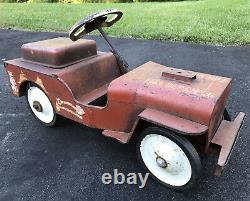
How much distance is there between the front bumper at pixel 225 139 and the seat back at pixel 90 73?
4.11ft

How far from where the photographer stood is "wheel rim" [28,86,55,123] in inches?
121

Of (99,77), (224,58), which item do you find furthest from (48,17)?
(99,77)

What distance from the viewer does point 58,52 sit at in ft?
9.28

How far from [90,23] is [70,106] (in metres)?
0.78

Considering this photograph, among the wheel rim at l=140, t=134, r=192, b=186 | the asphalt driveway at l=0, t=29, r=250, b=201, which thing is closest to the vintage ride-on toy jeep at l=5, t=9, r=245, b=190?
the wheel rim at l=140, t=134, r=192, b=186

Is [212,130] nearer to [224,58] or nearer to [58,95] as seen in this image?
[58,95]

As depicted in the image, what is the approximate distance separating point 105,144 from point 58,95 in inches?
24.7

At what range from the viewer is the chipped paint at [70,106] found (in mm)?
2710

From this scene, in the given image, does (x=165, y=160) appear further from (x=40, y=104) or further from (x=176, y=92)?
(x=40, y=104)

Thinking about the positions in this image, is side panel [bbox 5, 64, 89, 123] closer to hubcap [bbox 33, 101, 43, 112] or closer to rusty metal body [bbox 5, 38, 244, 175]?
rusty metal body [bbox 5, 38, 244, 175]

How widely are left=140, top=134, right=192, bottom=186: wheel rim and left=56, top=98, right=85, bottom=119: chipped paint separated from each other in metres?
0.67

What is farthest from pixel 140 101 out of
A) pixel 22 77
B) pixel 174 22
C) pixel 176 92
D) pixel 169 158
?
pixel 174 22

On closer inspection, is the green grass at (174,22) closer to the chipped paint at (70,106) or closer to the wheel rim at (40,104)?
the wheel rim at (40,104)

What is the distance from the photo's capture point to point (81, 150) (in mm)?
2873
